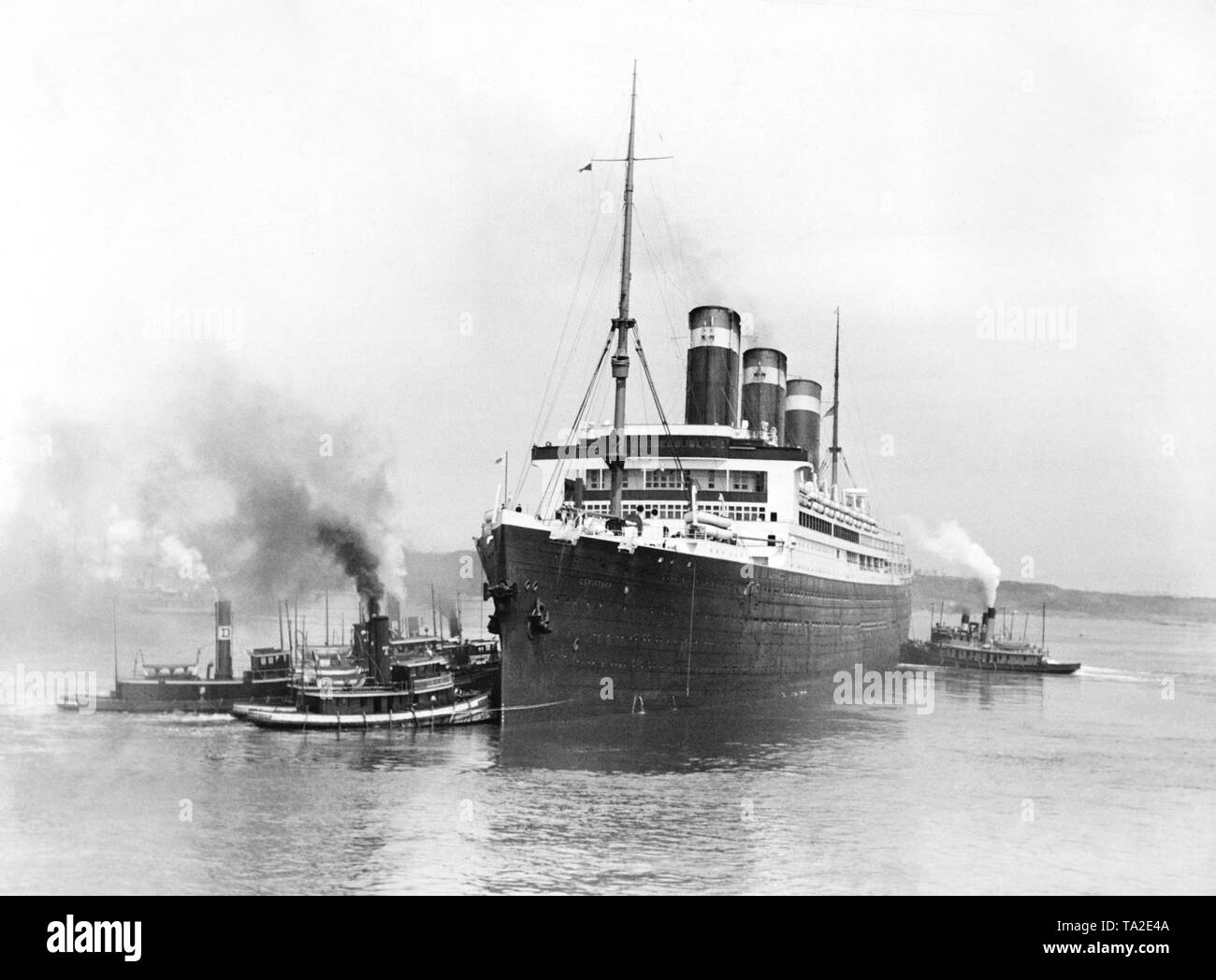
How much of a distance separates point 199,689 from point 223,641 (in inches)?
80.7

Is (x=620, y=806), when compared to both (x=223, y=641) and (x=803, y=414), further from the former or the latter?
(x=803, y=414)

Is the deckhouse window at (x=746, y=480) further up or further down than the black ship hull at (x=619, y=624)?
further up

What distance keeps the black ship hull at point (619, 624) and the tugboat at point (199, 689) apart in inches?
307

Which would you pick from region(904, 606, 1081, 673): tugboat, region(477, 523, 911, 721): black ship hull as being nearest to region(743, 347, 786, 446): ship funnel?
region(477, 523, 911, 721): black ship hull

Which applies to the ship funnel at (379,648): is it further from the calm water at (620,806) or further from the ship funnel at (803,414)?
the ship funnel at (803,414)

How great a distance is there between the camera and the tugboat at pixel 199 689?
81.3ft

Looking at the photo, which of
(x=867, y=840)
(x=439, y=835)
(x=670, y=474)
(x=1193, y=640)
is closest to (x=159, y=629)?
(x=670, y=474)

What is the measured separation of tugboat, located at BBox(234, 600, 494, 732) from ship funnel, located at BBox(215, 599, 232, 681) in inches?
99.1

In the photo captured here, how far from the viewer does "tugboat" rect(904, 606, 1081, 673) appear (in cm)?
3825

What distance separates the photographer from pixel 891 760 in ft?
62.2

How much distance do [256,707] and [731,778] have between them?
1186 centimetres

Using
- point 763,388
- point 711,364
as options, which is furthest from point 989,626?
point 711,364

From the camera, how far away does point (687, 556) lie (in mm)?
21672

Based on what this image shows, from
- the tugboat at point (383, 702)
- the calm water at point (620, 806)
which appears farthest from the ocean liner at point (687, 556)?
the tugboat at point (383, 702)
